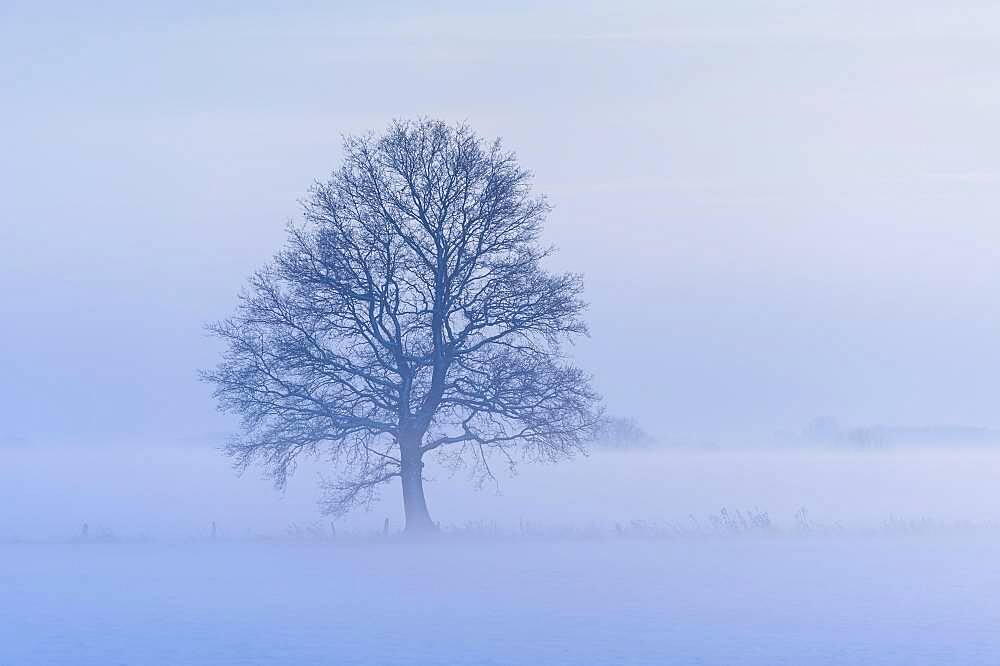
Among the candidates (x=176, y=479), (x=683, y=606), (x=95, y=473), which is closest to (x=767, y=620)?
(x=683, y=606)

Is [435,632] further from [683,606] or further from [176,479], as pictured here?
[176,479]

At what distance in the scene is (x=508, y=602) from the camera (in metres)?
27.0

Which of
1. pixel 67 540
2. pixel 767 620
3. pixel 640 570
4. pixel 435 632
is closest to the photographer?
pixel 435 632

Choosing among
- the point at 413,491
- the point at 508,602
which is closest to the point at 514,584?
the point at 508,602

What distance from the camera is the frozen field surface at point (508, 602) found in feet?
69.6

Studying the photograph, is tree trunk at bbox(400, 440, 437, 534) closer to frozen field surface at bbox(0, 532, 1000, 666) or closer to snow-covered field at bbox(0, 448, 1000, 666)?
snow-covered field at bbox(0, 448, 1000, 666)

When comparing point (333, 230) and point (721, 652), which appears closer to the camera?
point (721, 652)

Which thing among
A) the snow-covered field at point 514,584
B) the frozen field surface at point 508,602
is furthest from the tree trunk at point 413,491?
the frozen field surface at point 508,602

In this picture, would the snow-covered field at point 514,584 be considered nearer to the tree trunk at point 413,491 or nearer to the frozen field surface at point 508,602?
the frozen field surface at point 508,602

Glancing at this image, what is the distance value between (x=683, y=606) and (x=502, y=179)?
1415cm

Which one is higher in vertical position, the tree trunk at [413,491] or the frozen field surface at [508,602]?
the tree trunk at [413,491]

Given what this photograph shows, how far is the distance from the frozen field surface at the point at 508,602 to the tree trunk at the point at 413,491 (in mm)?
1330

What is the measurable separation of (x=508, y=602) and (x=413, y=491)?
37.3 ft

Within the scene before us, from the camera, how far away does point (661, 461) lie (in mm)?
94562
